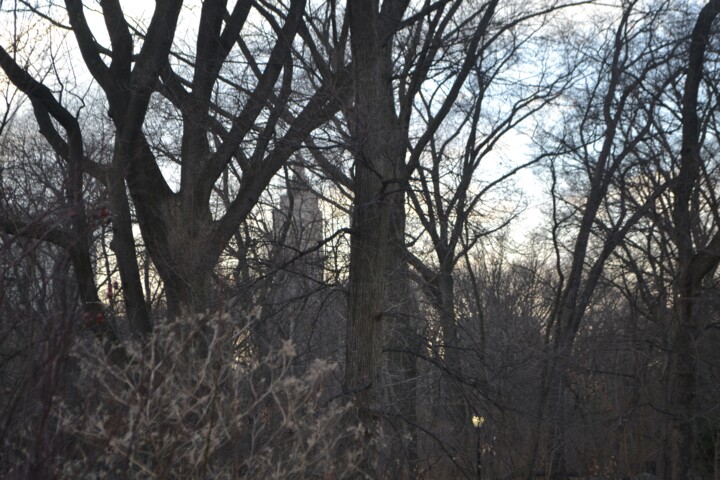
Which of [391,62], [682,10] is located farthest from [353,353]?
[682,10]

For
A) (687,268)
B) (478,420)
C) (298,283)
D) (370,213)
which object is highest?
(370,213)

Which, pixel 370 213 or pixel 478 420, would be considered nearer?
pixel 370 213

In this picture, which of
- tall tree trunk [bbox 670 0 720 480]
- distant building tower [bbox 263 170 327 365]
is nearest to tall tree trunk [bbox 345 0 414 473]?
distant building tower [bbox 263 170 327 365]

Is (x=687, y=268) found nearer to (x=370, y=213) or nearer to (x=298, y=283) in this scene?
(x=298, y=283)

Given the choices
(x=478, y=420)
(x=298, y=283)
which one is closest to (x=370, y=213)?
(x=478, y=420)

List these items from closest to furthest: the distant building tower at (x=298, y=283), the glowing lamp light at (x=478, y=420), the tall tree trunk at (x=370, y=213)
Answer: the tall tree trunk at (x=370, y=213), the distant building tower at (x=298, y=283), the glowing lamp light at (x=478, y=420)

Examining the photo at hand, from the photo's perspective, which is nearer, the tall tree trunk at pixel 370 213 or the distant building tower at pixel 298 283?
the tall tree trunk at pixel 370 213

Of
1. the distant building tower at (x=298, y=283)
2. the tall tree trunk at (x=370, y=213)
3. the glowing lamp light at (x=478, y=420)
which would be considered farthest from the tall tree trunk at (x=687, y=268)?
the tall tree trunk at (x=370, y=213)

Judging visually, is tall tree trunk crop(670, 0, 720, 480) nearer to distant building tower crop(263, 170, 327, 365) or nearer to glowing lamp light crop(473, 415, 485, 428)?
glowing lamp light crop(473, 415, 485, 428)

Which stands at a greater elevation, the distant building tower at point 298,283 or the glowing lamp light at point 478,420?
the distant building tower at point 298,283

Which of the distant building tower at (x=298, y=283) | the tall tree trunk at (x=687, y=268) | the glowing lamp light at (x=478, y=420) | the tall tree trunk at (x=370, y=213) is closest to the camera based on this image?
the tall tree trunk at (x=370, y=213)

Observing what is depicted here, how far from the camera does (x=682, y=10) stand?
16078 millimetres

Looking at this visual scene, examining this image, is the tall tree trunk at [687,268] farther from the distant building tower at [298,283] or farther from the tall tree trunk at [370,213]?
the tall tree trunk at [370,213]

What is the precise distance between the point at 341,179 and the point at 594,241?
48.0ft
